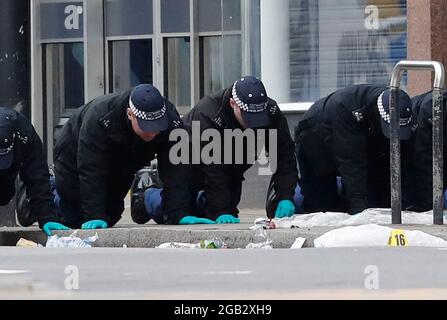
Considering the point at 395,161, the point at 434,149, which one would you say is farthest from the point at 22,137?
the point at 434,149

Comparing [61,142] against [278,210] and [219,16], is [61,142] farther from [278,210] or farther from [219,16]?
[219,16]

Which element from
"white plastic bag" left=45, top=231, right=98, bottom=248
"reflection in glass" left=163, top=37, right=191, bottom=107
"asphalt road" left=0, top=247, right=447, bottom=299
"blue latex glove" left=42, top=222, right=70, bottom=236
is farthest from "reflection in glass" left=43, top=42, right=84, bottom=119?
"asphalt road" left=0, top=247, right=447, bottom=299

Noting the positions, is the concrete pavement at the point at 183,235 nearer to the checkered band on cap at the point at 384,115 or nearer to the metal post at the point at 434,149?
the metal post at the point at 434,149

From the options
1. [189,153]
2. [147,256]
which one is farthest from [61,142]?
[147,256]

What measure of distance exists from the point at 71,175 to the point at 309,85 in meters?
4.57

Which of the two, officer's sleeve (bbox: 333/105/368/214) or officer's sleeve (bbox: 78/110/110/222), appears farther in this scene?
officer's sleeve (bbox: 333/105/368/214)

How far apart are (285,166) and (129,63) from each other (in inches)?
295

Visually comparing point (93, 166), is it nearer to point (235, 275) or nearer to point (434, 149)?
point (434, 149)

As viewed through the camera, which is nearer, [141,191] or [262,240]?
[262,240]

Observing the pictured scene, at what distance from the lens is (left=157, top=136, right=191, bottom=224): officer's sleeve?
8062mm

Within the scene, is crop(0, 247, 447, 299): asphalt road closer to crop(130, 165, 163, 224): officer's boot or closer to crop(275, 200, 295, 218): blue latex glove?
crop(275, 200, 295, 218): blue latex glove

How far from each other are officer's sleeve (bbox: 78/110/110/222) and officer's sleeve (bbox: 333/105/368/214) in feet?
4.98

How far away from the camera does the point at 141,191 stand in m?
9.70

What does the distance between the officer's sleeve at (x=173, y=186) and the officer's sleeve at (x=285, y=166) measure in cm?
71
